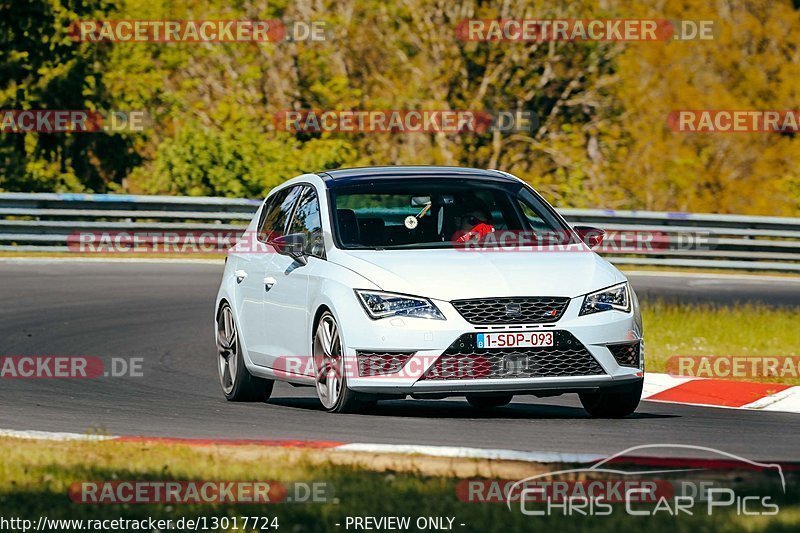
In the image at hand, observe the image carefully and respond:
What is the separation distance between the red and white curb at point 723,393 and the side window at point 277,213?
3045 mm

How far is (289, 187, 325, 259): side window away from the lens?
10.5 metres

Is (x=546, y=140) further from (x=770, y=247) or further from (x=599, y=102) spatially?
(x=770, y=247)

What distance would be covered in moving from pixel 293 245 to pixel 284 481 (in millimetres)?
3553

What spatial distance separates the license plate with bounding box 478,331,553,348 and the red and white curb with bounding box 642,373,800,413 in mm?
2506

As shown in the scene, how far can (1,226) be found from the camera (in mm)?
23906

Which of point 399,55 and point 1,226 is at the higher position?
point 399,55

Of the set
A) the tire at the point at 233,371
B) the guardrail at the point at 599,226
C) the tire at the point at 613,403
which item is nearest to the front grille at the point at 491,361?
the tire at the point at 613,403

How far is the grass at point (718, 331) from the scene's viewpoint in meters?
14.4

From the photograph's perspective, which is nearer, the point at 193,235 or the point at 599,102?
the point at 193,235

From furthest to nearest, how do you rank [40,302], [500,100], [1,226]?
1. [500,100]
2. [1,226]
3. [40,302]

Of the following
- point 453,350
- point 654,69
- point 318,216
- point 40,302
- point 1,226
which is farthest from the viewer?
point 654,69

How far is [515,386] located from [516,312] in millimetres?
445

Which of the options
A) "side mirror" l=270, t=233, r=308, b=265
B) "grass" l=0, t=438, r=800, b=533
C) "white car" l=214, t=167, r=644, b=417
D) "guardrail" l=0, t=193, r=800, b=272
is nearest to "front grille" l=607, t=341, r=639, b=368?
"white car" l=214, t=167, r=644, b=417

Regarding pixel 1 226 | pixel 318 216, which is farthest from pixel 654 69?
pixel 318 216
